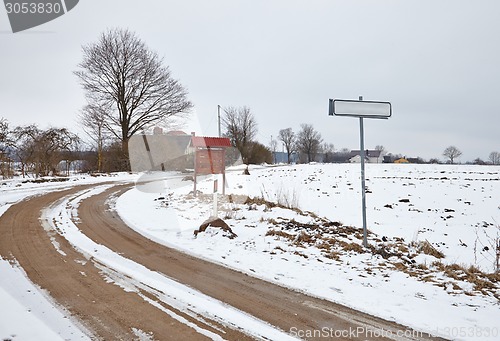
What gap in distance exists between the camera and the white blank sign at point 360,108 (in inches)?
229

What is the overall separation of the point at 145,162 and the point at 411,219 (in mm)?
26203

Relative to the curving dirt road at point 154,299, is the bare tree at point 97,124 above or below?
above

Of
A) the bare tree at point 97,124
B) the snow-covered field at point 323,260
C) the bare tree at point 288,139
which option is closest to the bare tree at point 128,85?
the bare tree at point 97,124

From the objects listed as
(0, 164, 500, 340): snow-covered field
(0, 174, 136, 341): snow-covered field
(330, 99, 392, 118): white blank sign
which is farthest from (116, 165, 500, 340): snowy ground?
(330, 99, 392, 118): white blank sign

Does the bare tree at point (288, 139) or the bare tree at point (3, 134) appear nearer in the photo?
the bare tree at point (3, 134)

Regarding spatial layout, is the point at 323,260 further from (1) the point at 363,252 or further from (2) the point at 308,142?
(2) the point at 308,142

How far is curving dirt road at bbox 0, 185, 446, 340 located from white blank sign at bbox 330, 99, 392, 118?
3482mm

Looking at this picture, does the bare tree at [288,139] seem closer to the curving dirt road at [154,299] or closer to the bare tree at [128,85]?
the bare tree at [128,85]

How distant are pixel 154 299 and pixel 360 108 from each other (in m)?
4.91

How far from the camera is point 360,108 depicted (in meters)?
5.94

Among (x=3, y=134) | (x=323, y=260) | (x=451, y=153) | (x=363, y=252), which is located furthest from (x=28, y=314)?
(x=451, y=153)

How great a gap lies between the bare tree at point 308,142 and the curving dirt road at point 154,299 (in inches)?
3797

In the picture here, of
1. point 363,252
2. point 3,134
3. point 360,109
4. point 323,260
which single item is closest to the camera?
point 323,260

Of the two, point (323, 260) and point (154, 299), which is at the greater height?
point (154, 299)
